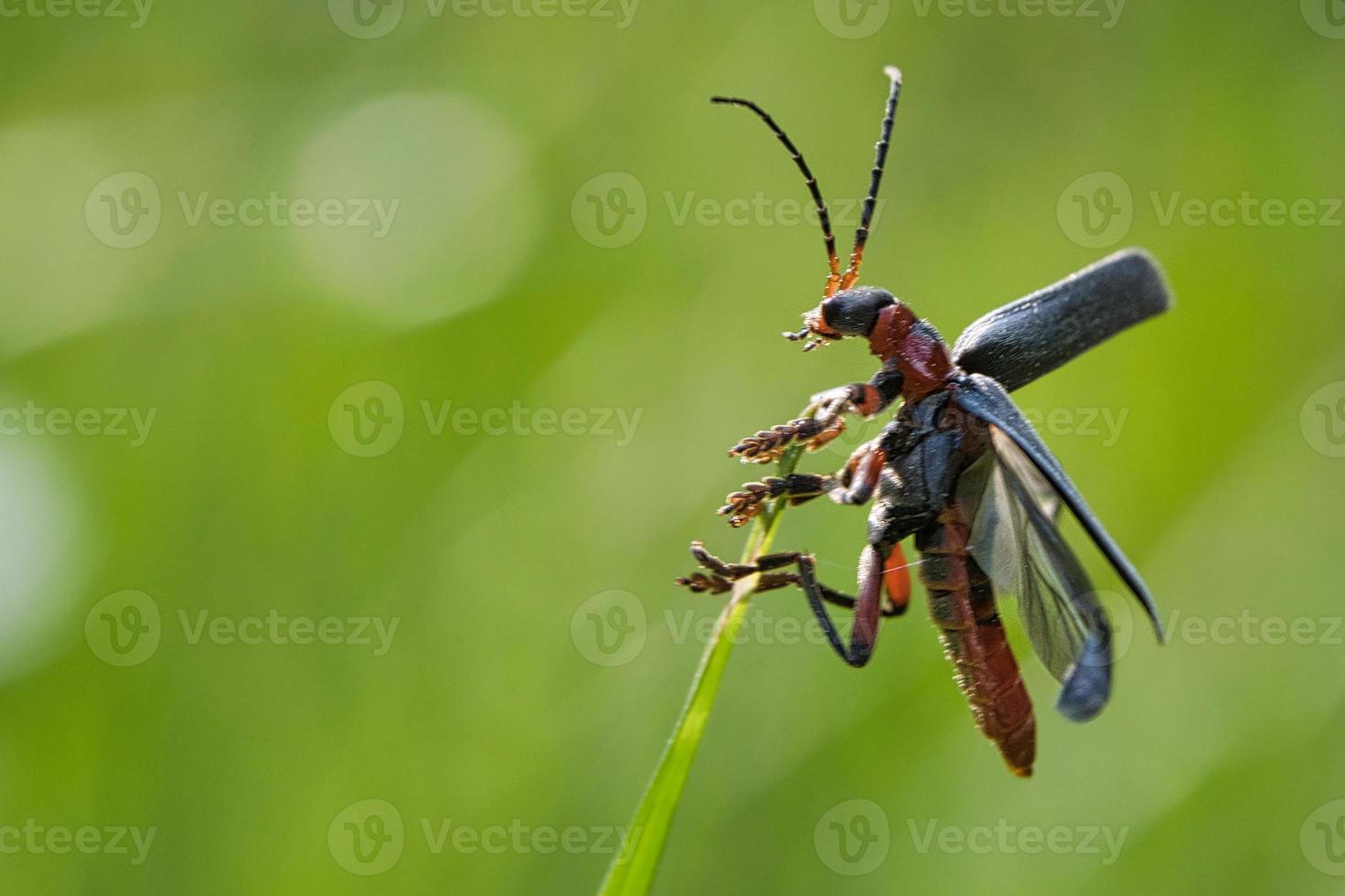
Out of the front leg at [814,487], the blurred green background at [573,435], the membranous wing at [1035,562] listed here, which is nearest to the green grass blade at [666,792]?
the front leg at [814,487]

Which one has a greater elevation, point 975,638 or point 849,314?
point 849,314

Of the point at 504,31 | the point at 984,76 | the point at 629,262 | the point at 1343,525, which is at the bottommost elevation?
the point at 1343,525

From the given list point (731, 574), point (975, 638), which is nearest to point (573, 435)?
point (731, 574)

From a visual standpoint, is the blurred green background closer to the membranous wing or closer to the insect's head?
the membranous wing

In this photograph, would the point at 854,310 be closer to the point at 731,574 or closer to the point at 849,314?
the point at 849,314

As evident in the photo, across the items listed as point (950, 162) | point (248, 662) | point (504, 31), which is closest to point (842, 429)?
point (248, 662)

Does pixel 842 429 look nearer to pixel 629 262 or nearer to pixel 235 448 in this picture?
pixel 235 448

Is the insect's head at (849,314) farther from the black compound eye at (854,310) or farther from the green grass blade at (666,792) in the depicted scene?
the green grass blade at (666,792)
